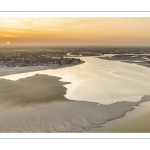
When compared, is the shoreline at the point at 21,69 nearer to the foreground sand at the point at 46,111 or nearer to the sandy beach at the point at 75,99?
the sandy beach at the point at 75,99

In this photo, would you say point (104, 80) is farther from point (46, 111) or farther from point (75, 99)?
point (46, 111)

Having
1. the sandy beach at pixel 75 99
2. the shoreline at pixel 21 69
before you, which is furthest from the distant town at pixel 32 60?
the sandy beach at pixel 75 99

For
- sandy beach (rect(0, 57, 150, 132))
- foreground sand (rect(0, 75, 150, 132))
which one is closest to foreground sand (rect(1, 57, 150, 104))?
sandy beach (rect(0, 57, 150, 132))

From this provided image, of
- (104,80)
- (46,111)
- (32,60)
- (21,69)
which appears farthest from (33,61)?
(104,80)
